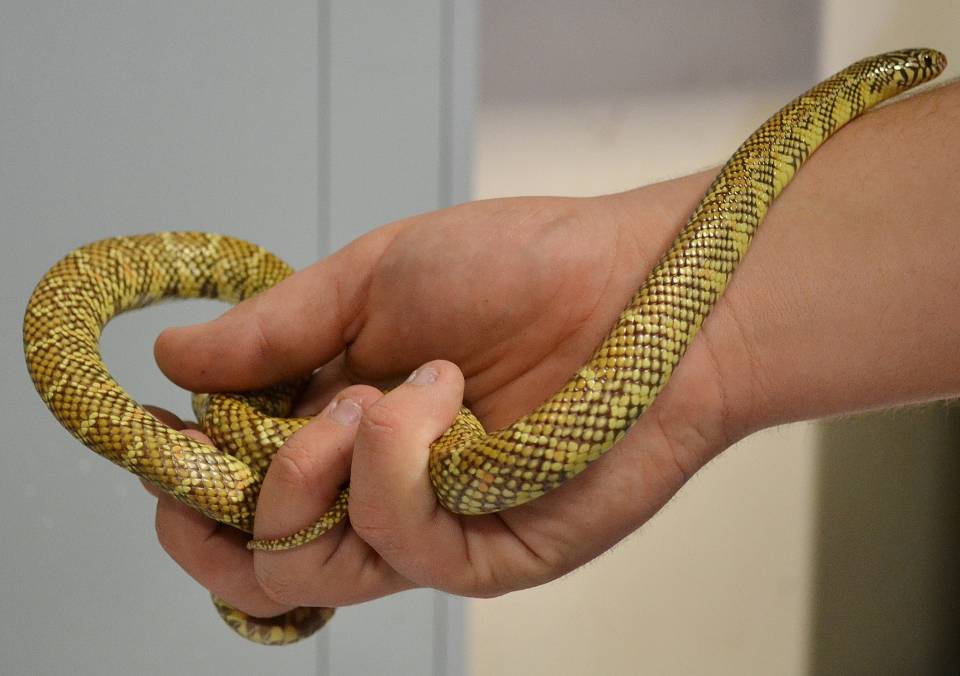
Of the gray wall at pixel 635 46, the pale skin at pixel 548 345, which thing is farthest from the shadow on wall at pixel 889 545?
the pale skin at pixel 548 345

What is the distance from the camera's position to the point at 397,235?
113 cm

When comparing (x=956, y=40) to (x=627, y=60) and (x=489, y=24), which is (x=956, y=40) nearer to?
(x=627, y=60)

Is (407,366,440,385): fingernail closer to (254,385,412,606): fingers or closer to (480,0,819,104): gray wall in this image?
(254,385,412,606): fingers

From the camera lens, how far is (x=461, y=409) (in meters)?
1.09

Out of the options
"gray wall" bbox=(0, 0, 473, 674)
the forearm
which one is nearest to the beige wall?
"gray wall" bbox=(0, 0, 473, 674)

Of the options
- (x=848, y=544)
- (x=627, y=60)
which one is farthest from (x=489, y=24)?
(x=848, y=544)

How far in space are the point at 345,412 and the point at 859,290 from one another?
49 cm

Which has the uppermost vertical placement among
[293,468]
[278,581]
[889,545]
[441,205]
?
[441,205]

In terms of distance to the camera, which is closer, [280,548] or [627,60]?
[280,548]

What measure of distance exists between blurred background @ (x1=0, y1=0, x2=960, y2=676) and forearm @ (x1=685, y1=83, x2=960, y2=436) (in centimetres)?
77

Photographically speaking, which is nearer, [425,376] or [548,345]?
[425,376]

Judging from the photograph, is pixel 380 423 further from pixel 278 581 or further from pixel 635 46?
pixel 635 46

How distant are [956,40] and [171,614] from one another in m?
1.82

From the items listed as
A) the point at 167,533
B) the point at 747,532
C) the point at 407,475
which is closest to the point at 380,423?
the point at 407,475
